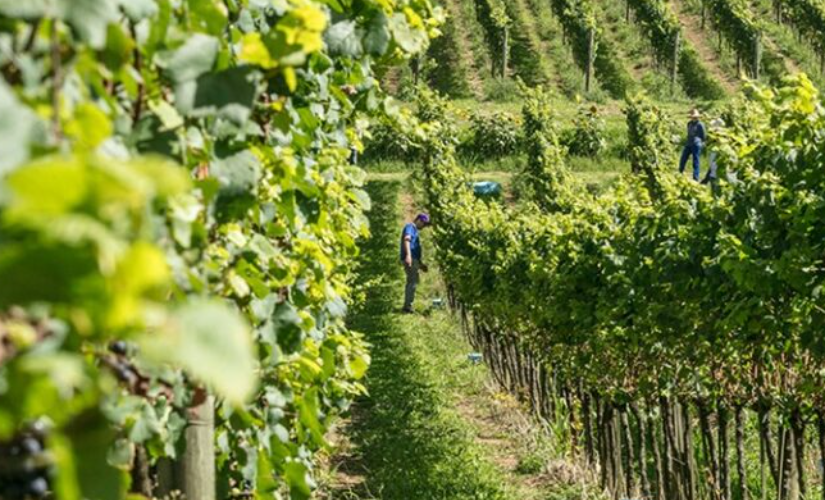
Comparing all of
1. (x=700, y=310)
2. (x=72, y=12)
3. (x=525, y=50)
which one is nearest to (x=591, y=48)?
(x=525, y=50)

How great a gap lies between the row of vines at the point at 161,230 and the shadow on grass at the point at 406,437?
155 inches

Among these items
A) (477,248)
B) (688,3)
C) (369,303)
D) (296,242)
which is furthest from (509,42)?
(296,242)

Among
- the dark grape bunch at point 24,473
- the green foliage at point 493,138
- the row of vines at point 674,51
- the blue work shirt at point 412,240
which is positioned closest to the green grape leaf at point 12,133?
the dark grape bunch at point 24,473

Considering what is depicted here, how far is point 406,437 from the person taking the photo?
9055mm

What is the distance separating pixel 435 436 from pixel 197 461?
6.79 metres

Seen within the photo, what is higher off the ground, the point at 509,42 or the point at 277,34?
the point at 509,42

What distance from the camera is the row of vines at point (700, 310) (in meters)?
4.77

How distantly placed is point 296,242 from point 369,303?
13723 millimetres

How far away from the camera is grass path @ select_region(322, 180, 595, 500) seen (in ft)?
24.5

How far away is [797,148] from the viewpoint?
476cm

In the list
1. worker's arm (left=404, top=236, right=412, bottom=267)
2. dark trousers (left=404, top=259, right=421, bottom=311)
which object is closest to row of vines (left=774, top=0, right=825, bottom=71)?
dark trousers (left=404, top=259, right=421, bottom=311)

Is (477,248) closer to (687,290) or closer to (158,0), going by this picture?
(687,290)

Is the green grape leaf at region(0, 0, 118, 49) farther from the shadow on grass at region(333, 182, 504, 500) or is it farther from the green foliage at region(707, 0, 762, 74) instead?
the green foliage at region(707, 0, 762, 74)

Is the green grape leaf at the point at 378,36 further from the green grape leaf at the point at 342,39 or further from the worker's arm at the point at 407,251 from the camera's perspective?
the worker's arm at the point at 407,251
